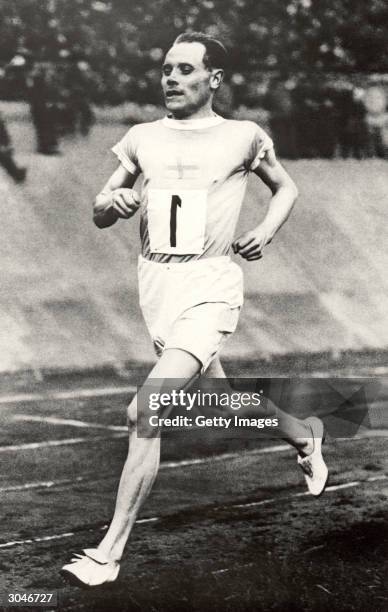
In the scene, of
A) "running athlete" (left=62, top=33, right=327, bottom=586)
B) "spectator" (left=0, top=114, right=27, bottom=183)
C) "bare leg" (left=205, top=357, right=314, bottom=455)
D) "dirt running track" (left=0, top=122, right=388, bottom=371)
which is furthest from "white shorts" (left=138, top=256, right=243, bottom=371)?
"spectator" (left=0, top=114, right=27, bottom=183)

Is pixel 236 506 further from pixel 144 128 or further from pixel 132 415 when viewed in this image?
pixel 144 128

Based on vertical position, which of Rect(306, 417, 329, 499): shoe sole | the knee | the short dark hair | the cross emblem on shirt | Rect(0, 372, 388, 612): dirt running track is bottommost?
Rect(0, 372, 388, 612): dirt running track

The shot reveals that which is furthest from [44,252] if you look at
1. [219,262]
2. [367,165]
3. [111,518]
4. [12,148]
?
[367,165]

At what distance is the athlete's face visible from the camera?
5.30 metres

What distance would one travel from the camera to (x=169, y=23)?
553cm

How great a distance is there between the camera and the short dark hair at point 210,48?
17.6 ft

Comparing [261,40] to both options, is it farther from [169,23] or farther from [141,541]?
[141,541]

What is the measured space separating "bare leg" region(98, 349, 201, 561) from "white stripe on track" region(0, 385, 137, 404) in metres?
0.81

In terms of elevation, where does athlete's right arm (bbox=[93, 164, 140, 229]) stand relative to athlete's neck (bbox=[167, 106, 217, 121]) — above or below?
below

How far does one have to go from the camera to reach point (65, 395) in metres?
6.20

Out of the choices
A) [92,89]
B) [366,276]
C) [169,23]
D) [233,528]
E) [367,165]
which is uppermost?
[169,23]

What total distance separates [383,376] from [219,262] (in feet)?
4.18

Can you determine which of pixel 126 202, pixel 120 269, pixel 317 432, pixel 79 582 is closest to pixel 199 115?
pixel 126 202

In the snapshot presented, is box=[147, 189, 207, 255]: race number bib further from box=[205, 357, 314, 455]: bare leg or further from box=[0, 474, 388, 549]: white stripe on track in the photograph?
box=[0, 474, 388, 549]: white stripe on track
